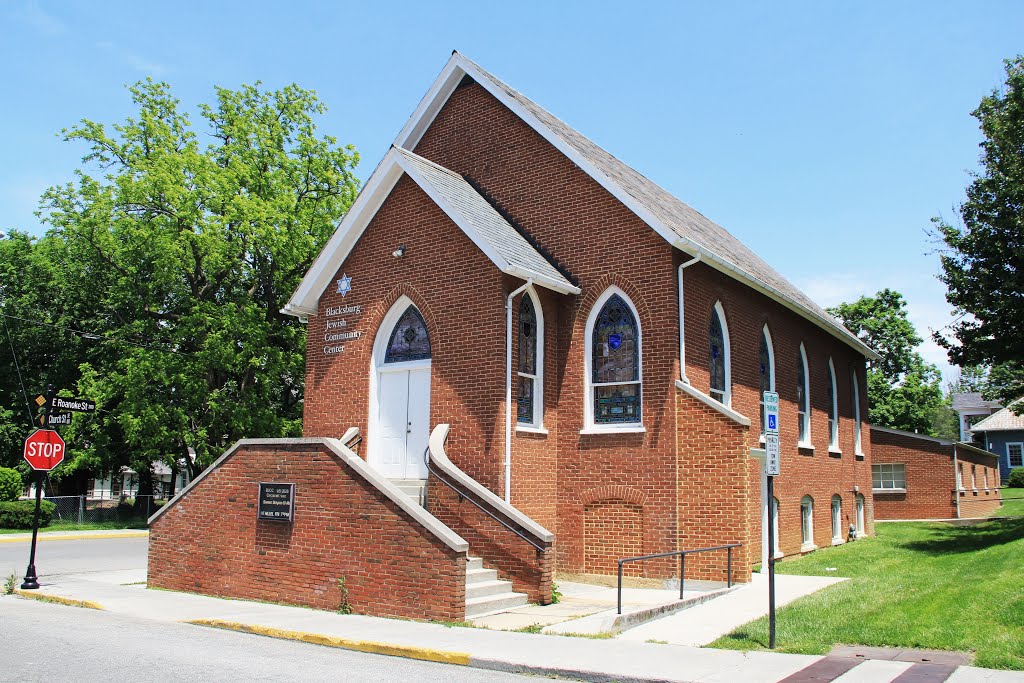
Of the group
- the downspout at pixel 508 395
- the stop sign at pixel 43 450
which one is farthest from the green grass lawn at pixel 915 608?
the stop sign at pixel 43 450

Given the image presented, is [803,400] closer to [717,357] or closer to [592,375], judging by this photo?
[717,357]

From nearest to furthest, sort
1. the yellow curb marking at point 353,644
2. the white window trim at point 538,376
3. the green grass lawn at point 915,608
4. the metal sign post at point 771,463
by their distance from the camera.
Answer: the yellow curb marking at point 353,644 < the green grass lawn at point 915,608 < the metal sign post at point 771,463 < the white window trim at point 538,376

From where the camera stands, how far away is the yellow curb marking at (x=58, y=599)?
1312 centimetres

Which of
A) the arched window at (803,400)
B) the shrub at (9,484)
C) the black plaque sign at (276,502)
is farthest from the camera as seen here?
the shrub at (9,484)

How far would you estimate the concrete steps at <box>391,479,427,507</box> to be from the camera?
47.6ft

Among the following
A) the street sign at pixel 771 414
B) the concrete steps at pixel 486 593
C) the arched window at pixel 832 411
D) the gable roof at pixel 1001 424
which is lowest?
the concrete steps at pixel 486 593

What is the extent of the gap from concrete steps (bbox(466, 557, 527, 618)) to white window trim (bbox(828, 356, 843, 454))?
45.1 feet

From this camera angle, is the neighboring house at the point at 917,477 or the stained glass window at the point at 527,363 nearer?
the stained glass window at the point at 527,363

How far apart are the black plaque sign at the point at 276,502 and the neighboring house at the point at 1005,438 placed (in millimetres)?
62196

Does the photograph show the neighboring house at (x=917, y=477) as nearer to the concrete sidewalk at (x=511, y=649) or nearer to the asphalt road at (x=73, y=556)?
the asphalt road at (x=73, y=556)

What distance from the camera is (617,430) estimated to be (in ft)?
50.2

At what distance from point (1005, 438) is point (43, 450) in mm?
65504

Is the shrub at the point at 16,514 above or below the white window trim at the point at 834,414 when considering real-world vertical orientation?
below

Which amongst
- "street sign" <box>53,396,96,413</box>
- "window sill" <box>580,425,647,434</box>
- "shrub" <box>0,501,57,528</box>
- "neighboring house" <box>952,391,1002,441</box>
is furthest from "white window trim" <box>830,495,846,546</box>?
"neighboring house" <box>952,391,1002,441</box>
